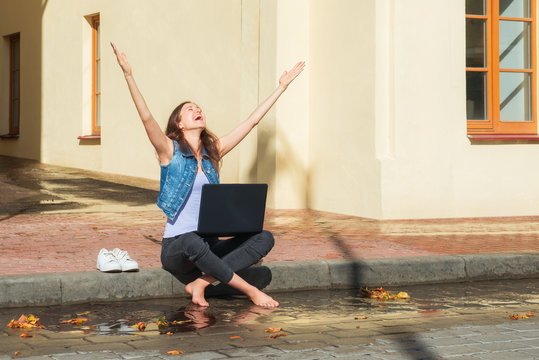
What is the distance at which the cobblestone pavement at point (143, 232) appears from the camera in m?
7.07

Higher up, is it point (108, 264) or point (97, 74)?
point (97, 74)

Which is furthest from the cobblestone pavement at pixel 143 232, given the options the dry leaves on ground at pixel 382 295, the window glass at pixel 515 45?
the window glass at pixel 515 45

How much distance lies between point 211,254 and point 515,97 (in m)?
7.01

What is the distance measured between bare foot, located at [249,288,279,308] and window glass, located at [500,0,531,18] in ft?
23.3

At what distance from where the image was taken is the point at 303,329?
4887 millimetres

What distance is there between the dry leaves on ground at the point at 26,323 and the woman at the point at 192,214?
1137 mm

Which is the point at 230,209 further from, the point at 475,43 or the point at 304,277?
the point at 475,43

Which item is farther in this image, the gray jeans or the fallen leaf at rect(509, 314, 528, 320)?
Result: the gray jeans

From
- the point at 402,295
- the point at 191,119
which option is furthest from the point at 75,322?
the point at 402,295

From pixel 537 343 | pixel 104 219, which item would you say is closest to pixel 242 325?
pixel 537 343

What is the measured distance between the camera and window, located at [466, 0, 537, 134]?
11.3 metres

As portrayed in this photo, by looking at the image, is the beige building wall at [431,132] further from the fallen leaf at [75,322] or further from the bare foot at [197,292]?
the fallen leaf at [75,322]

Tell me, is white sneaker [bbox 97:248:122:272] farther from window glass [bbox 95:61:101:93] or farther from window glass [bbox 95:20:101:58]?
window glass [bbox 95:20:101:58]

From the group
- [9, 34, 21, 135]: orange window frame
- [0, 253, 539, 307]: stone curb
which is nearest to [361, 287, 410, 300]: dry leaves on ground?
[0, 253, 539, 307]: stone curb
